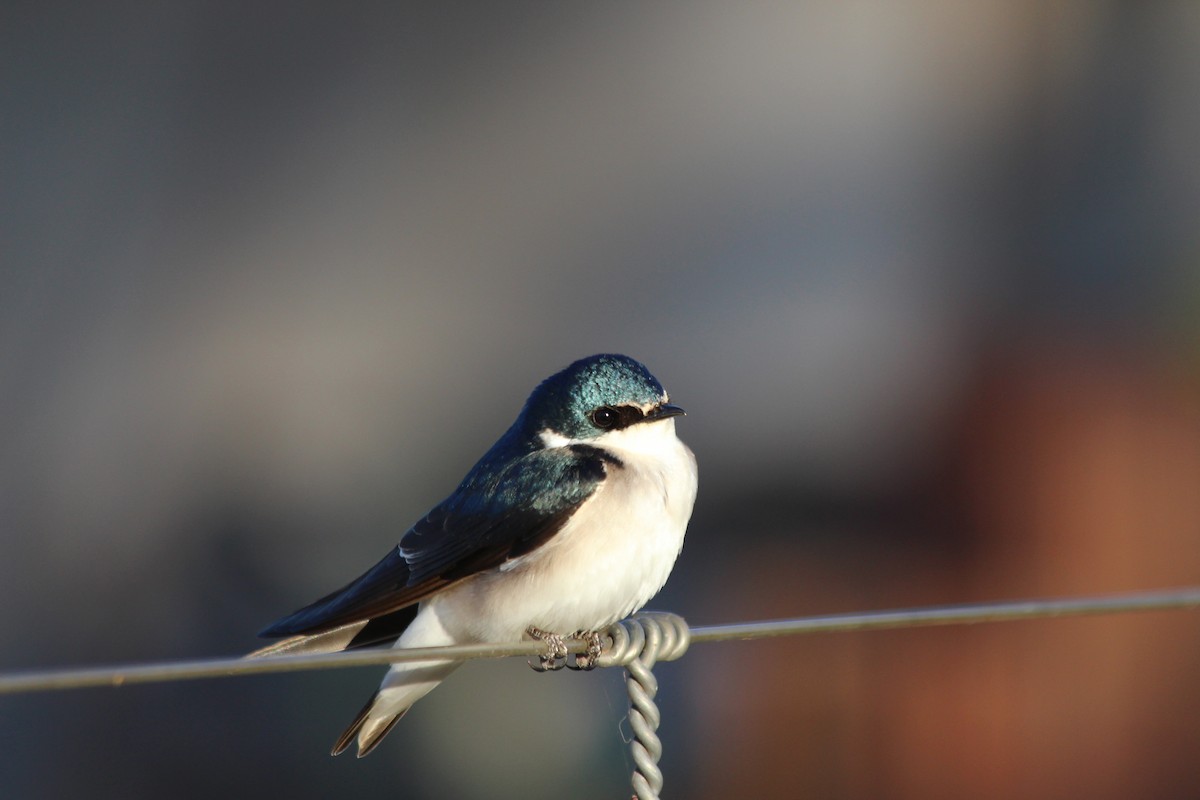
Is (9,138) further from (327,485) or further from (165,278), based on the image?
(327,485)

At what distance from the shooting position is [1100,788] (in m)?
5.48

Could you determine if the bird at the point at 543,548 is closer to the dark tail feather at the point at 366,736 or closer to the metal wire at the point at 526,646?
the dark tail feather at the point at 366,736

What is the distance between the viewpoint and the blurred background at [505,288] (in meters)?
5.81

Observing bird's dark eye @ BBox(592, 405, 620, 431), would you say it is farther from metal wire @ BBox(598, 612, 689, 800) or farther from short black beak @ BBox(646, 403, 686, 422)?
metal wire @ BBox(598, 612, 689, 800)

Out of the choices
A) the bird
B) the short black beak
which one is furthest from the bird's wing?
the short black beak

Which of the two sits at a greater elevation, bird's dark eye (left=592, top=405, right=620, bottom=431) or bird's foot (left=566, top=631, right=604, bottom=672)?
bird's dark eye (left=592, top=405, right=620, bottom=431)

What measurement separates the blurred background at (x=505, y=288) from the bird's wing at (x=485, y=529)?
349 cm

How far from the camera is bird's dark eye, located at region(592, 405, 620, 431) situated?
2.39 m

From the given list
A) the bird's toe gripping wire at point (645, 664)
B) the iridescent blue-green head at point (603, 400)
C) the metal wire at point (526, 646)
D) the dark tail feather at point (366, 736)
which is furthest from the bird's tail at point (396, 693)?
the metal wire at point (526, 646)

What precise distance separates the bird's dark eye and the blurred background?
3.41 meters

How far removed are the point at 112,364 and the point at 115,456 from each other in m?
0.40

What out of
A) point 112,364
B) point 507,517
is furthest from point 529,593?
point 112,364

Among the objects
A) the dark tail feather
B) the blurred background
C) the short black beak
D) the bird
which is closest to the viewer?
the bird

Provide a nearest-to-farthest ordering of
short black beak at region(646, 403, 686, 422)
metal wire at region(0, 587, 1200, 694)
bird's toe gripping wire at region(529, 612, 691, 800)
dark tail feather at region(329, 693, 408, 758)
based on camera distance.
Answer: metal wire at region(0, 587, 1200, 694) → bird's toe gripping wire at region(529, 612, 691, 800) → dark tail feather at region(329, 693, 408, 758) → short black beak at region(646, 403, 686, 422)
